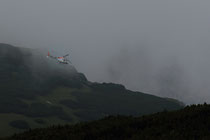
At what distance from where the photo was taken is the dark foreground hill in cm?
2461

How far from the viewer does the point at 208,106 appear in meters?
30.1

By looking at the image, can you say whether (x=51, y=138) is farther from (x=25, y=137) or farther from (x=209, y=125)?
(x=209, y=125)

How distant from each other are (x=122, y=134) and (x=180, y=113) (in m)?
6.09

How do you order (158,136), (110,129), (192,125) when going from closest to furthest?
(158,136), (192,125), (110,129)

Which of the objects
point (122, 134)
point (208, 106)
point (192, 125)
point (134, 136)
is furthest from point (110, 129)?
point (208, 106)

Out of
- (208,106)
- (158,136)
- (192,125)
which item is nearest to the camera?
(158,136)

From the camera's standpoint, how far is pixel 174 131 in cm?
2527

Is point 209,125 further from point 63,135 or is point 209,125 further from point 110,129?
point 63,135

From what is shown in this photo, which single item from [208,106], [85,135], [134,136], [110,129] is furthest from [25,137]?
[208,106]

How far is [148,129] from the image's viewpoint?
1055 inches

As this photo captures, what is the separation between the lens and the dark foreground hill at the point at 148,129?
24.6 m

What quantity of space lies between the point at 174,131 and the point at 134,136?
3.25 metres

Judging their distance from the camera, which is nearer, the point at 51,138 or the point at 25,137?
the point at 51,138

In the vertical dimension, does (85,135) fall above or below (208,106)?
below
